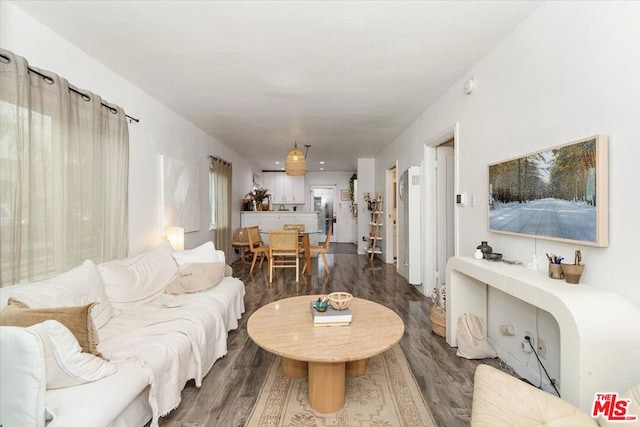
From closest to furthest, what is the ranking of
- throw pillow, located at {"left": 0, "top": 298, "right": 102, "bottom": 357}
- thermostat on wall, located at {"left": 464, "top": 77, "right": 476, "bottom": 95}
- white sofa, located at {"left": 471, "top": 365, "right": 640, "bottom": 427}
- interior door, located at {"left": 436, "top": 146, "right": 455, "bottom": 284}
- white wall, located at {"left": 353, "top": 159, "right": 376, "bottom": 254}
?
white sofa, located at {"left": 471, "top": 365, "right": 640, "bottom": 427}, throw pillow, located at {"left": 0, "top": 298, "right": 102, "bottom": 357}, thermostat on wall, located at {"left": 464, "top": 77, "right": 476, "bottom": 95}, interior door, located at {"left": 436, "top": 146, "right": 455, "bottom": 284}, white wall, located at {"left": 353, "top": 159, "right": 376, "bottom": 254}

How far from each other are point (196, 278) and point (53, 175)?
1.37 meters

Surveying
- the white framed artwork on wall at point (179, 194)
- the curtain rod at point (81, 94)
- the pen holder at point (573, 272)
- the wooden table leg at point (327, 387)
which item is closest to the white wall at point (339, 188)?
the white framed artwork on wall at point (179, 194)

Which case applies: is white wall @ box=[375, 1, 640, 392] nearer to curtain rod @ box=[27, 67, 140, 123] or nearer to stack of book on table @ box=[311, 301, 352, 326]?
stack of book on table @ box=[311, 301, 352, 326]

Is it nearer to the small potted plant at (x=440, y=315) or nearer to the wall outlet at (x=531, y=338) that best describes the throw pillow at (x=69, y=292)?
the small potted plant at (x=440, y=315)

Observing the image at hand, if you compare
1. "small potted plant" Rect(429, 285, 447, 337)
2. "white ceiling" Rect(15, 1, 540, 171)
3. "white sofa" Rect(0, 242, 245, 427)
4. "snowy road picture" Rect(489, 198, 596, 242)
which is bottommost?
"small potted plant" Rect(429, 285, 447, 337)

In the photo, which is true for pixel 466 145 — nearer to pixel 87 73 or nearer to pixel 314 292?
Answer: pixel 314 292

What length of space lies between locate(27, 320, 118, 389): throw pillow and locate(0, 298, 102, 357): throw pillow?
11 centimetres

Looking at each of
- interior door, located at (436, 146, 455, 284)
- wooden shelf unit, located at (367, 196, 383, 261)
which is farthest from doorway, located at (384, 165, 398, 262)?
interior door, located at (436, 146, 455, 284)

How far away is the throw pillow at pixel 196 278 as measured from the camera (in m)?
2.85

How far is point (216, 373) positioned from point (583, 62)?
10.1 feet

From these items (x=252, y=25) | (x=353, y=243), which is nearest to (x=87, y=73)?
(x=252, y=25)

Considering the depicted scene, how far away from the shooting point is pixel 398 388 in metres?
2.05

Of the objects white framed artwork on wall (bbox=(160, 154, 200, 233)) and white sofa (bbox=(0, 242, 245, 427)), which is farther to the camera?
white framed artwork on wall (bbox=(160, 154, 200, 233))

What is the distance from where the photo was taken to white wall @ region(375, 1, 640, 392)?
144 centimetres
